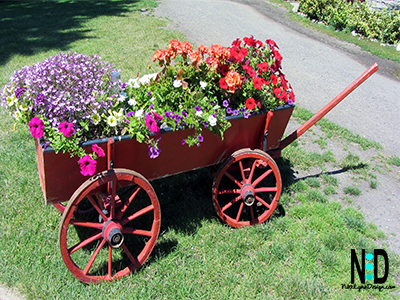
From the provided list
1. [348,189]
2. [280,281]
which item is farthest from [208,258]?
[348,189]

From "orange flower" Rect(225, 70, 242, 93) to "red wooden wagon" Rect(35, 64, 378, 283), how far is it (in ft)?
0.78

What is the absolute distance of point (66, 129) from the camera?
202 cm

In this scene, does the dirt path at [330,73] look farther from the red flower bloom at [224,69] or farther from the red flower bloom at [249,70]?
the red flower bloom at [224,69]

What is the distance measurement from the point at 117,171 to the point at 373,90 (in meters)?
5.77

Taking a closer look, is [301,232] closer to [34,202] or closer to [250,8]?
[34,202]

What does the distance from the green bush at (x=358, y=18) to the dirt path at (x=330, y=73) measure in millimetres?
691

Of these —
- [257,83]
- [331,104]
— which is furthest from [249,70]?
[331,104]

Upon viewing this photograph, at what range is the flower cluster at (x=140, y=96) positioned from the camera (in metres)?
2.17

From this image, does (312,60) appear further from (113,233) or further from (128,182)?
(113,233)

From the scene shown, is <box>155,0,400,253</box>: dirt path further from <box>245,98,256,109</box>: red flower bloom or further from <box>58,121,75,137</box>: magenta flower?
<box>58,121,75,137</box>: magenta flower

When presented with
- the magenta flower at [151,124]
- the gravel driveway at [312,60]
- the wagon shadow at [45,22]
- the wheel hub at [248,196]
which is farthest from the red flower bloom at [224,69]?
the wagon shadow at [45,22]

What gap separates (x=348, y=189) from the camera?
374 centimetres

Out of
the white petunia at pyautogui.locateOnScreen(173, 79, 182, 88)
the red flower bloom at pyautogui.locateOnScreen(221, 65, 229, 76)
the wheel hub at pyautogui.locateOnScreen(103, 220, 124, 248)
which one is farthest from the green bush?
the wheel hub at pyautogui.locateOnScreen(103, 220, 124, 248)

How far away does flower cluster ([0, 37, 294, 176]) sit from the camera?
217cm
